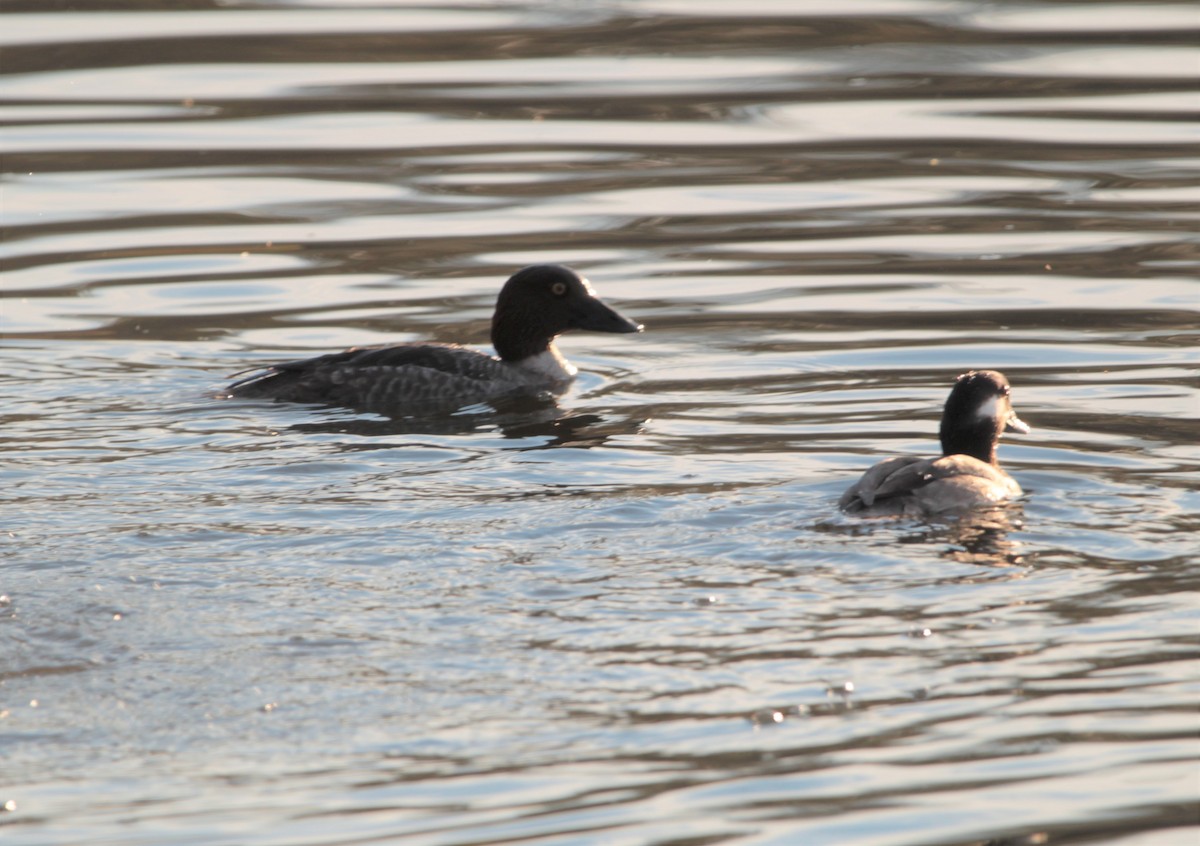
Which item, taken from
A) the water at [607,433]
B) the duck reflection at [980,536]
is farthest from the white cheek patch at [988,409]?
the duck reflection at [980,536]

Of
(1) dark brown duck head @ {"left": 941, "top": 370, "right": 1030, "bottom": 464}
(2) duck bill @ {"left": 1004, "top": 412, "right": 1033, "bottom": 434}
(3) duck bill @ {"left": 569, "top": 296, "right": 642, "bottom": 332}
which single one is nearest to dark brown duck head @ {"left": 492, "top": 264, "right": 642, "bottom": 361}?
(3) duck bill @ {"left": 569, "top": 296, "right": 642, "bottom": 332}

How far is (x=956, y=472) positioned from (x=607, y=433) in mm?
2509

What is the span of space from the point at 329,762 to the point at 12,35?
1578 centimetres

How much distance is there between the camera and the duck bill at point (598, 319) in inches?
496

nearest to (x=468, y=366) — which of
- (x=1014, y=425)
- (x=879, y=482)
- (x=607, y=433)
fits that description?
(x=607, y=433)

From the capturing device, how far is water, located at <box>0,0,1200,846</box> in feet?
19.5

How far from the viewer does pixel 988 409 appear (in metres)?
9.38

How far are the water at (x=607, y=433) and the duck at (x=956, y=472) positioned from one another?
162mm

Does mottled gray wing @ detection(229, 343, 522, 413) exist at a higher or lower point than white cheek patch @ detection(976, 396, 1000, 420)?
lower

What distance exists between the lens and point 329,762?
596cm

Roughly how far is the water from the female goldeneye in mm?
225

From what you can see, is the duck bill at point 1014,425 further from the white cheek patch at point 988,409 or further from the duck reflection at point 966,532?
the duck reflection at point 966,532

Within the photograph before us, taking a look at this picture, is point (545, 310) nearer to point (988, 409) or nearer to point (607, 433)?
point (607, 433)

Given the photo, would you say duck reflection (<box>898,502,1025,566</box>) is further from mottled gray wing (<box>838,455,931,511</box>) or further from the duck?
Answer: mottled gray wing (<box>838,455,931,511</box>)
